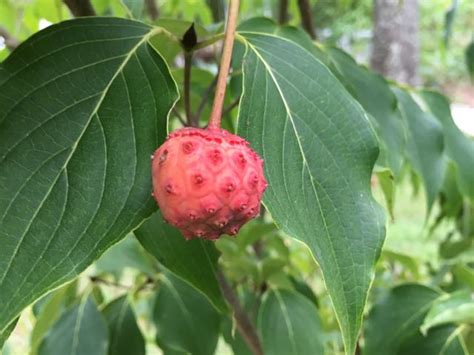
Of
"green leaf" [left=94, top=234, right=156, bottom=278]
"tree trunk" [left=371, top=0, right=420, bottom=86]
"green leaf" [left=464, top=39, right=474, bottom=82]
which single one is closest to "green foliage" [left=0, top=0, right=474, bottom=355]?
"green leaf" [left=94, top=234, right=156, bottom=278]

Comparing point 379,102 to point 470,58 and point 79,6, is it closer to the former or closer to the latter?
point 79,6

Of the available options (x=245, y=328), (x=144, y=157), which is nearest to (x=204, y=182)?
(x=144, y=157)

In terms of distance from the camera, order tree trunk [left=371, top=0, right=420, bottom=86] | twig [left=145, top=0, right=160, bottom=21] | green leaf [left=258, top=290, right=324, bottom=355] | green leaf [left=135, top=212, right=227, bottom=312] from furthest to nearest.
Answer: tree trunk [left=371, top=0, right=420, bottom=86] → twig [left=145, top=0, right=160, bottom=21] → green leaf [left=258, top=290, right=324, bottom=355] → green leaf [left=135, top=212, right=227, bottom=312]

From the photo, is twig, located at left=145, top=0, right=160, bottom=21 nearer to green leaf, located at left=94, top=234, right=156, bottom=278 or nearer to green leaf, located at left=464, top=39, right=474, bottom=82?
green leaf, located at left=94, top=234, right=156, bottom=278

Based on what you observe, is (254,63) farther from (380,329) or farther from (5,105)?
(380,329)

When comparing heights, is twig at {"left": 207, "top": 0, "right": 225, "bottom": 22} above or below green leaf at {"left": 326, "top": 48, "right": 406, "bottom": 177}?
above

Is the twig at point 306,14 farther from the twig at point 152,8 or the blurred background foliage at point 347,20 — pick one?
the twig at point 152,8

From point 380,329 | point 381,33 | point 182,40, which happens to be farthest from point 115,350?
point 381,33

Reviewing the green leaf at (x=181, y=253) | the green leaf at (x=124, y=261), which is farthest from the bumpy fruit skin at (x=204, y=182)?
the green leaf at (x=124, y=261)

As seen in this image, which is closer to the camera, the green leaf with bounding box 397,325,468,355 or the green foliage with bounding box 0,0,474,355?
the green foliage with bounding box 0,0,474,355
